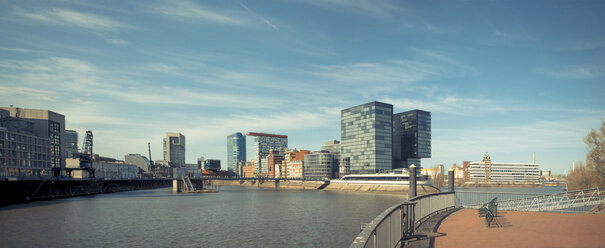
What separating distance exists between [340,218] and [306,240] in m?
18.3

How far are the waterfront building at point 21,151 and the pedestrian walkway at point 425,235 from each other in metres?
143

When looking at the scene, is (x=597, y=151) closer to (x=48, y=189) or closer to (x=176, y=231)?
(x=176, y=231)

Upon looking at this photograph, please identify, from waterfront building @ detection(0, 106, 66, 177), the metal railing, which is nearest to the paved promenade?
the metal railing

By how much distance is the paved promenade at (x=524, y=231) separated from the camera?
1761cm

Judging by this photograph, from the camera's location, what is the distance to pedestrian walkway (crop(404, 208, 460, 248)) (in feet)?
56.5

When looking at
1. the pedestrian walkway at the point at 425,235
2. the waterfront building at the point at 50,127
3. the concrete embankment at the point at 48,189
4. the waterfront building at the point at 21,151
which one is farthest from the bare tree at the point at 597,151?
the waterfront building at the point at 50,127

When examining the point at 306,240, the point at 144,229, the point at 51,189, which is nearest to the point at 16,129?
the point at 51,189

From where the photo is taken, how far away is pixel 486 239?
18.7 metres

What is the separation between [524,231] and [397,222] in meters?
9.41

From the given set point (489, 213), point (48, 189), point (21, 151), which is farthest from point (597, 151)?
point (21, 151)

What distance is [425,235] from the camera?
62.1 ft

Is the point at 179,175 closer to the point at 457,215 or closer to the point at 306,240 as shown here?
the point at 306,240

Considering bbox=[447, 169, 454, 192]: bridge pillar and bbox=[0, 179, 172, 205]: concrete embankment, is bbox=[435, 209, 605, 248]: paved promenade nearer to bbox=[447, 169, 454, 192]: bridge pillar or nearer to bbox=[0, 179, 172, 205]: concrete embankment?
bbox=[447, 169, 454, 192]: bridge pillar

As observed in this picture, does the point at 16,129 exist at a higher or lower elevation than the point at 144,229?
higher
